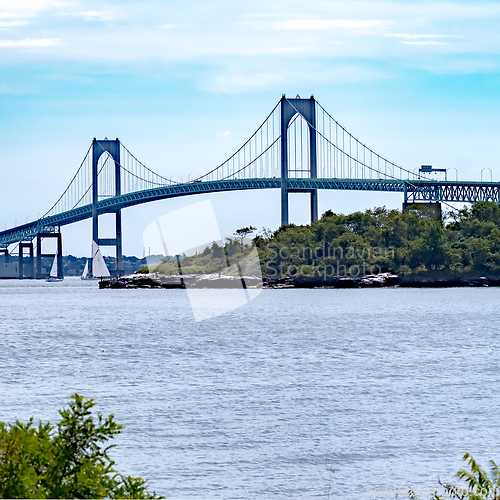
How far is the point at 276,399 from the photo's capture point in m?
14.2

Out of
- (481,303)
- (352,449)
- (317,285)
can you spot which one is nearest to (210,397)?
(352,449)

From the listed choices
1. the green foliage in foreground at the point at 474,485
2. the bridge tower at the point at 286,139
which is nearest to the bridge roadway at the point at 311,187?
the bridge tower at the point at 286,139

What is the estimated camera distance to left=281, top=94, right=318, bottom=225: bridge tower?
6397cm

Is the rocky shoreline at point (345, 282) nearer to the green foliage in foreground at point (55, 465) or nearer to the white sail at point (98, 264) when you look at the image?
the white sail at point (98, 264)

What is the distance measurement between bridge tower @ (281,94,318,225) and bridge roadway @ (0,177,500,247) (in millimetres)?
786

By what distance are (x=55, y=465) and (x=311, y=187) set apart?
198ft

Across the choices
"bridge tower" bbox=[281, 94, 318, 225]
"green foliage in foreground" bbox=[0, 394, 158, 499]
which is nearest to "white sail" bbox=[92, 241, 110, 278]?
"bridge tower" bbox=[281, 94, 318, 225]

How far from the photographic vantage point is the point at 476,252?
69625mm

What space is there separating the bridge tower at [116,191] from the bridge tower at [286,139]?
17.2 meters

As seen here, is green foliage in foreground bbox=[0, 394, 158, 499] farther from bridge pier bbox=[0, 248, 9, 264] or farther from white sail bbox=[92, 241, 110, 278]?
bridge pier bbox=[0, 248, 9, 264]

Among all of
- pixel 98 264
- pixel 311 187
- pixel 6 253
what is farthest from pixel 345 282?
pixel 6 253

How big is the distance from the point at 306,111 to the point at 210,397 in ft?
193

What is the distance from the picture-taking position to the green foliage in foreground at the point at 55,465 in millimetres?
4578

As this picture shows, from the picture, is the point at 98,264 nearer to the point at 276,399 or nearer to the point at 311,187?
the point at 311,187
